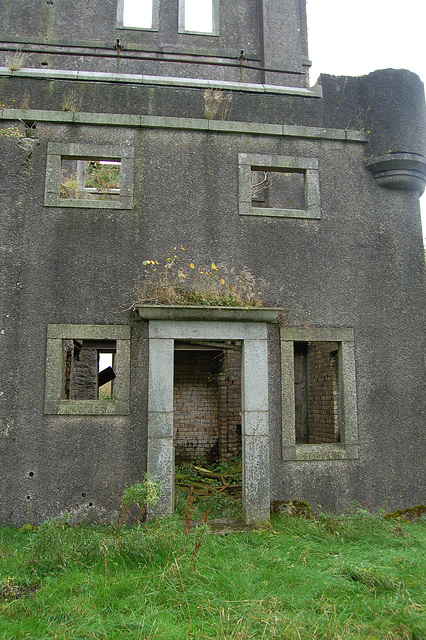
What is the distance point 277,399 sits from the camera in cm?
658

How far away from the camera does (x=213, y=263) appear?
267 inches

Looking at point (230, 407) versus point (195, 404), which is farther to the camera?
point (195, 404)

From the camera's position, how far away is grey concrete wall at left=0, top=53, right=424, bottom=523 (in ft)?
20.1

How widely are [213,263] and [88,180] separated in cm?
715

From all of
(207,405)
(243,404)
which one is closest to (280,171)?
(243,404)

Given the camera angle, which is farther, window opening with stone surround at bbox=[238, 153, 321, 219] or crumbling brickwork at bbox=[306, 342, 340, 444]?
crumbling brickwork at bbox=[306, 342, 340, 444]

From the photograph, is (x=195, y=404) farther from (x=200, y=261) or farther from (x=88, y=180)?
(x=88, y=180)

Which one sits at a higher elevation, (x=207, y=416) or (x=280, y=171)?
(x=280, y=171)

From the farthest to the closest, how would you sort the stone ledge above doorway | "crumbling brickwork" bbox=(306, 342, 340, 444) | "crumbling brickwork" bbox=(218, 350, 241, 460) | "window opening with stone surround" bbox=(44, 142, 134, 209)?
"crumbling brickwork" bbox=(218, 350, 241, 460) < "crumbling brickwork" bbox=(306, 342, 340, 444) < "window opening with stone surround" bbox=(44, 142, 134, 209) < the stone ledge above doorway

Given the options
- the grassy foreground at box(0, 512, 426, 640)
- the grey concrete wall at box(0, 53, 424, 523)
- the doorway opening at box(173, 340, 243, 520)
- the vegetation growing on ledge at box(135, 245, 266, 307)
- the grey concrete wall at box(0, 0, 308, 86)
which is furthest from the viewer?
the doorway opening at box(173, 340, 243, 520)

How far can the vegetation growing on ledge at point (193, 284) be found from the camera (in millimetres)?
6480

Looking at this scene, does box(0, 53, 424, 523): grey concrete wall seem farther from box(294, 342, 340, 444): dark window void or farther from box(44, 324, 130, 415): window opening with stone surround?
box(294, 342, 340, 444): dark window void

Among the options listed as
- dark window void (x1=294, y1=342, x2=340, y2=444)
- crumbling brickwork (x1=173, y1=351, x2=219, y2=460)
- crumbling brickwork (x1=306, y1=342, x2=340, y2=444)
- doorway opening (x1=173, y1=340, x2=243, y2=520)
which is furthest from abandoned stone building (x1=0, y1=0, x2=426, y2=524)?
crumbling brickwork (x1=173, y1=351, x2=219, y2=460)

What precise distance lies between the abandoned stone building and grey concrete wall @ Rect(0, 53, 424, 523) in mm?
21
